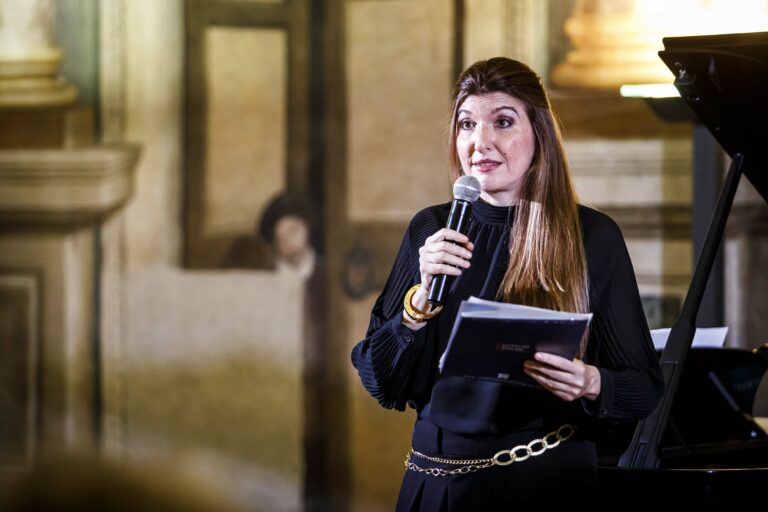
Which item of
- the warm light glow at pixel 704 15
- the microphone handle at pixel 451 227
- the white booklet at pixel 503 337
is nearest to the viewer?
the white booklet at pixel 503 337

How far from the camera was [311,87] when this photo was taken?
473 cm

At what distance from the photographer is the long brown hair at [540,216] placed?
5.63 ft

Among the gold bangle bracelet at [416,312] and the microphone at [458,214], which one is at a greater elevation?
the microphone at [458,214]

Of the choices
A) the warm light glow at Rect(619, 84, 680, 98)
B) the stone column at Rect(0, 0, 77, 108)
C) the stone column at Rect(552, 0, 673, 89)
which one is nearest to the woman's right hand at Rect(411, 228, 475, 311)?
the warm light glow at Rect(619, 84, 680, 98)

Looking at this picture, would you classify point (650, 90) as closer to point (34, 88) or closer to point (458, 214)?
point (458, 214)

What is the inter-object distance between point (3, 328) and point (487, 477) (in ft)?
12.2

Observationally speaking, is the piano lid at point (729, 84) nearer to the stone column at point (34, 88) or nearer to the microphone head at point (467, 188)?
the microphone head at point (467, 188)

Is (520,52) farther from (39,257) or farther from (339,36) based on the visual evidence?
(39,257)

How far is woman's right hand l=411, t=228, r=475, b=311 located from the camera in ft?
5.28

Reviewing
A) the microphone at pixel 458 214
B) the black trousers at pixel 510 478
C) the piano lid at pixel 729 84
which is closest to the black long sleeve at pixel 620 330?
the black trousers at pixel 510 478

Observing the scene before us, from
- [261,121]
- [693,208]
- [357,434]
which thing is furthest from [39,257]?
[693,208]

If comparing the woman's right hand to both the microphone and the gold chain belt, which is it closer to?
→ the microphone

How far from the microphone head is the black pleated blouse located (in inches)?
3.0

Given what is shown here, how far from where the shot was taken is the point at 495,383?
1697 millimetres
